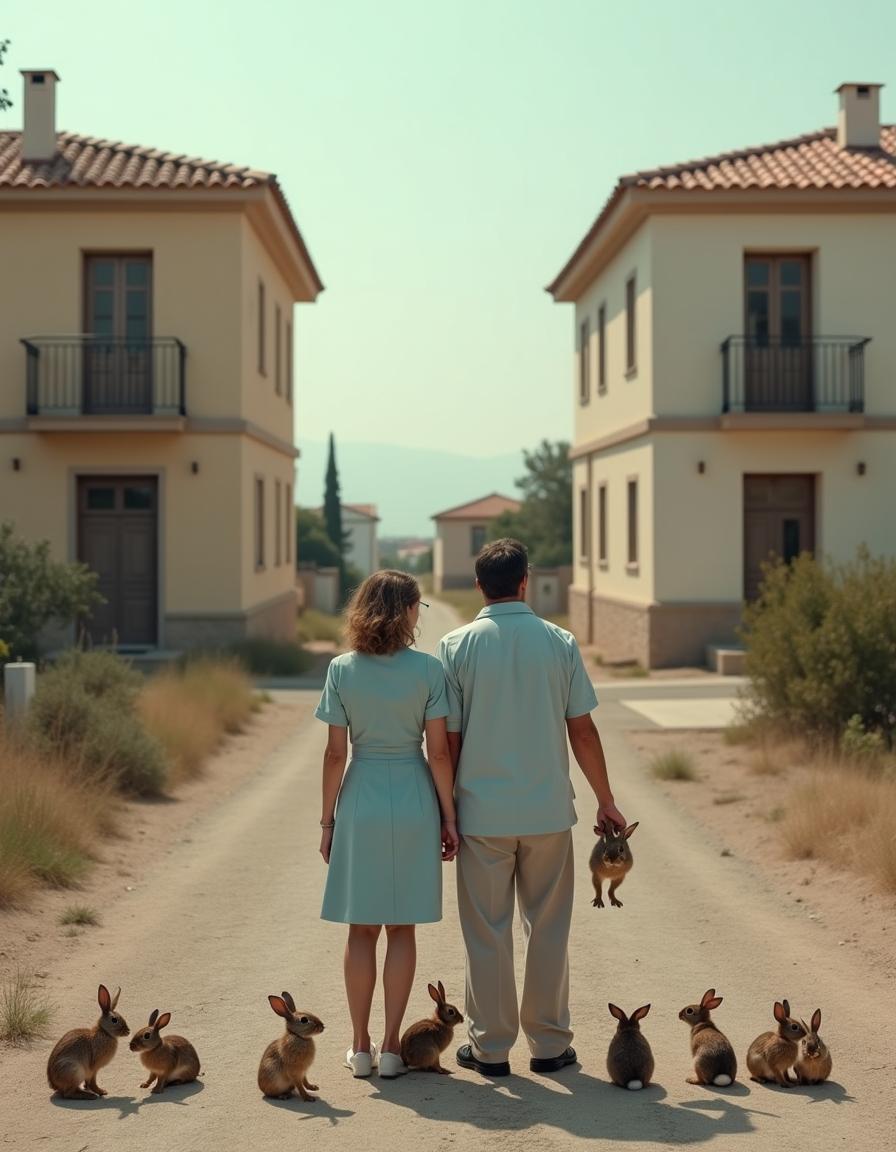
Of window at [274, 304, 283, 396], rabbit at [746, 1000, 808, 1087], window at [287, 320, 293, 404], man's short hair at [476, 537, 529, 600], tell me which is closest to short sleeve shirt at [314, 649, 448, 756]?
man's short hair at [476, 537, 529, 600]

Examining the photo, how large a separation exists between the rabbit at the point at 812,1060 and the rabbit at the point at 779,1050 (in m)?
0.02

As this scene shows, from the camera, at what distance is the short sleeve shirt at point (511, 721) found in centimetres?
528

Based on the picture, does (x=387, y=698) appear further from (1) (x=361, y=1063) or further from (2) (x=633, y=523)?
(2) (x=633, y=523)

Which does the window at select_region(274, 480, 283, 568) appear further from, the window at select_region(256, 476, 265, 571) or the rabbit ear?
the rabbit ear

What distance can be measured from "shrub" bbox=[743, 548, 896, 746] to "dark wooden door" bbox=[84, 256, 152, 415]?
1229cm

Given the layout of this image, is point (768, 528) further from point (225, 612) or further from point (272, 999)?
point (272, 999)

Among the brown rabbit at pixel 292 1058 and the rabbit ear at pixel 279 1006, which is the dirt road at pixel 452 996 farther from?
the rabbit ear at pixel 279 1006

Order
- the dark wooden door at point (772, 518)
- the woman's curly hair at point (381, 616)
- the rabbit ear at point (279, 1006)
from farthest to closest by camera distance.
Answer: the dark wooden door at point (772, 518) → the woman's curly hair at point (381, 616) → the rabbit ear at point (279, 1006)

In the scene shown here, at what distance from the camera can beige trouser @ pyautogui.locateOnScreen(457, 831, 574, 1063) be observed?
5.30 metres

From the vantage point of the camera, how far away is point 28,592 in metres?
15.6

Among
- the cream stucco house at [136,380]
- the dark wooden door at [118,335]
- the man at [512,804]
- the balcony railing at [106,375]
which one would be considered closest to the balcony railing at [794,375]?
the cream stucco house at [136,380]

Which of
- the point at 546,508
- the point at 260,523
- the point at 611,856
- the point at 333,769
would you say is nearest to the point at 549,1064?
the point at 611,856

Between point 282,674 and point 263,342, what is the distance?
6.74 m

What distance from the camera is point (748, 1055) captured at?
530 cm
